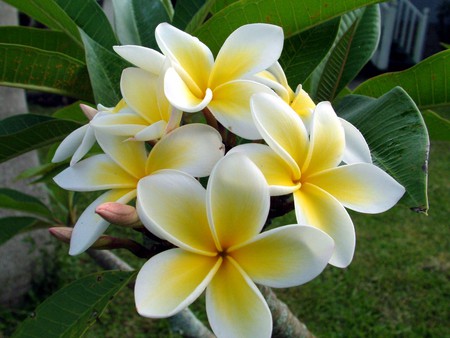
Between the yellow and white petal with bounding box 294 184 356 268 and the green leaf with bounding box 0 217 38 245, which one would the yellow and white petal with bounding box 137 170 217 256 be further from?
the green leaf with bounding box 0 217 38 245

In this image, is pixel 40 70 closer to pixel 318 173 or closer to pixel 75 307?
pixel 75 307

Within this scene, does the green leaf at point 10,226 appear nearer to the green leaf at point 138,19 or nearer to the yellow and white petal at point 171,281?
the green leaf at point 138,19

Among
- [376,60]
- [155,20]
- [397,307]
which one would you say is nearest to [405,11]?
[376,60]

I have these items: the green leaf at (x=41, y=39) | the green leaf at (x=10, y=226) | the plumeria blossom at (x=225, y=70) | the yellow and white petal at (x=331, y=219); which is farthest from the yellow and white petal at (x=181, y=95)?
the green leaf at (x=10, y=226)

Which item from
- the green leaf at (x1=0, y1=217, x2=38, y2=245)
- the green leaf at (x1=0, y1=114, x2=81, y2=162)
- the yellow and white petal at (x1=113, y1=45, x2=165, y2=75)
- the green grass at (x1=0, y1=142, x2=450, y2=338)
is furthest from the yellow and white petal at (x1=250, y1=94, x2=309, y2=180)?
the green grass at (x1=0, y1=142, x2=450, y2=338)

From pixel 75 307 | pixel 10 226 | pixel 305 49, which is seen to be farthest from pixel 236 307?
pixel 10 226

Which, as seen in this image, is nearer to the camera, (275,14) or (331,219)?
(331,219)
